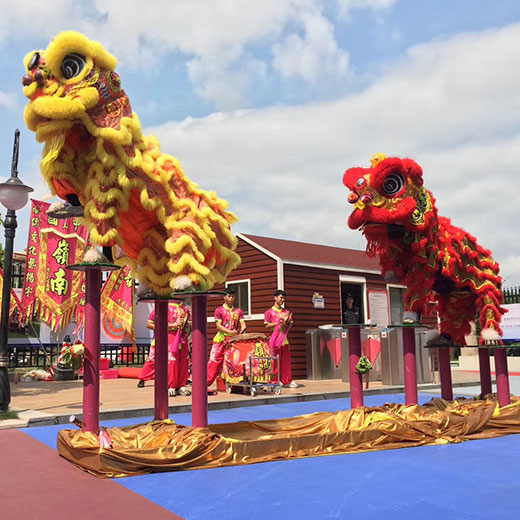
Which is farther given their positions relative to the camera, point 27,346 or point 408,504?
point 27,346

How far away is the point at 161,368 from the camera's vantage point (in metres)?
5.25

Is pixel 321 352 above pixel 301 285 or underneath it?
underneath

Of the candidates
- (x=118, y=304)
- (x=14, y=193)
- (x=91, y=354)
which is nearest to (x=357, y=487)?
(x=91, y=354)

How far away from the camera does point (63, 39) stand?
457 cm

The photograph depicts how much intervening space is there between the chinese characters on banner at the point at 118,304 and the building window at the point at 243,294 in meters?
4.57

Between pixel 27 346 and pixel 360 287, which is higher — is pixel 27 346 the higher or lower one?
the lower one

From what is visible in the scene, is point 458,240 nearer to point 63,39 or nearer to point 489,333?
point 489,333

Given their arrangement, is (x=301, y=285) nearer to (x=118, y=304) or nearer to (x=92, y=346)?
(x=118, y=304)

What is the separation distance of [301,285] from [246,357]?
12.8 ft

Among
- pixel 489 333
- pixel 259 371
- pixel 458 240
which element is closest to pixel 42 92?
pixel 458 240

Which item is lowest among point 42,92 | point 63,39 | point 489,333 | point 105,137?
point 489,333

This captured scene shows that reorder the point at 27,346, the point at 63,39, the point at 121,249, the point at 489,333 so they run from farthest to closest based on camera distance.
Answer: the point at 27,346 < the point at 489,333 < the point at 121,249 < the point at 63,39

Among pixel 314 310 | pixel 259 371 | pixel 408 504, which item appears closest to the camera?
pixel 408 504

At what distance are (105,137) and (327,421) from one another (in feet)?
11.6
